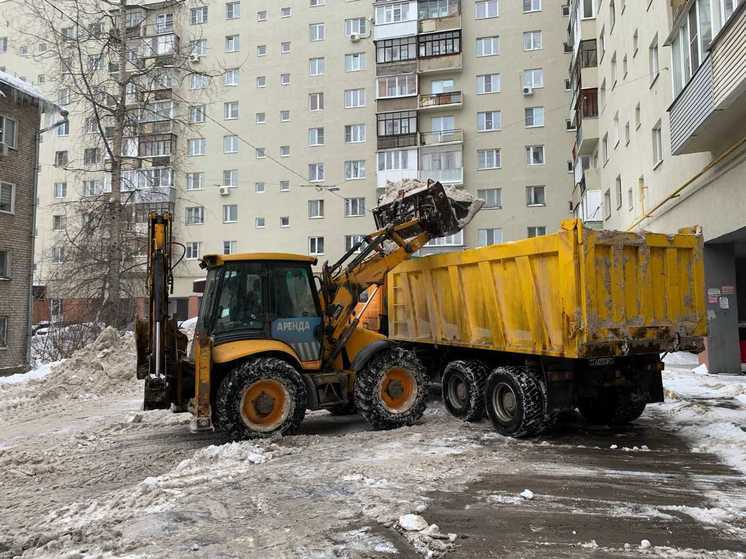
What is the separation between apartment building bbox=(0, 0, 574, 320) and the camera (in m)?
38.5

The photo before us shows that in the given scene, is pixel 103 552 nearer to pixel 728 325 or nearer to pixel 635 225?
pixel 728 325

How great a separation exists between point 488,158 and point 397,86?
7.66 m

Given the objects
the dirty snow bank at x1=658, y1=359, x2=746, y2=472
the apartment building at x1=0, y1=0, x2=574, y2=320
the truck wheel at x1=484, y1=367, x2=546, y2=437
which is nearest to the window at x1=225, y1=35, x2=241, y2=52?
the apartment building at x1=0, y1=0, x2=574, y2=320

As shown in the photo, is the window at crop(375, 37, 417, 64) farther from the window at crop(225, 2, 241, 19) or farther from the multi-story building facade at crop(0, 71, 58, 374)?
the multi-story building facade at crop(0, 71, 58, 374)

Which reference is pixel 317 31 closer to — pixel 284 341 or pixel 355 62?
pixel 355 62

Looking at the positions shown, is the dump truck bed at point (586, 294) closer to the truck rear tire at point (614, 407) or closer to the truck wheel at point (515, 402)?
the truck wheel at point (515, 402)

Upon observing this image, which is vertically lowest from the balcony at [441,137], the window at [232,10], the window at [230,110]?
the balcony at [441,137]

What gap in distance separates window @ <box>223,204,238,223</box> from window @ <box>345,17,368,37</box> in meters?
14.5

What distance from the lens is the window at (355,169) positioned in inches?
1618

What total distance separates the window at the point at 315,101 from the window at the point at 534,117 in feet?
46.0

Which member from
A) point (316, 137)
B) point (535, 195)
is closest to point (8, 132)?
point (316, 137)

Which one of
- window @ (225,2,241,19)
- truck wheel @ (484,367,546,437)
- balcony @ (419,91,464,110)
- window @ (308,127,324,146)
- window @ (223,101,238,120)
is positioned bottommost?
truck wheel @ (484,367,546,437)

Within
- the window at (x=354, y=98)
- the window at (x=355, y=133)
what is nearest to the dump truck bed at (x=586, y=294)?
the window at (x=355, y=133)

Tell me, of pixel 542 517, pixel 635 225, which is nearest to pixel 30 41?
pixel 635 225
